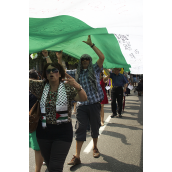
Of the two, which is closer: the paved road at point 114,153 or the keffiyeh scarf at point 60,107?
the keffiyeh scarf at point 60,107

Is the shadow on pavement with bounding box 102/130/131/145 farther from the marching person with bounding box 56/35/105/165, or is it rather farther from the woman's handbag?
the woman's handbag

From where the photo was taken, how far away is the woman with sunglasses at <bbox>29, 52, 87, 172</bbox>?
252 cm

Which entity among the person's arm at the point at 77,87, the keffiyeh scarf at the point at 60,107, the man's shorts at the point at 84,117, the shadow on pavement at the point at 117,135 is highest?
the person's arm at the point at 77,87

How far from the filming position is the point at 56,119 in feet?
8.39

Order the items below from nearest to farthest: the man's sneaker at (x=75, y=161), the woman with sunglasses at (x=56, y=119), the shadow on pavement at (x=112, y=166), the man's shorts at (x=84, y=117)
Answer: the woman with sunglasses at (x=56, y=119), the shadow on pavement at (x=112, y=166), the man's sneaker at (x=75, y=161), the man's shorts at (x=84, y=117)

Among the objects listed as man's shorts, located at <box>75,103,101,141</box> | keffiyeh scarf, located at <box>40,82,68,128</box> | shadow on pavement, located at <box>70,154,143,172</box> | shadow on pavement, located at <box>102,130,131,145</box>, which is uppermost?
keffiyeh scarf, located at <box>40,82,68,128</box>

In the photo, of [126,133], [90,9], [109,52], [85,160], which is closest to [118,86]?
[126,133]

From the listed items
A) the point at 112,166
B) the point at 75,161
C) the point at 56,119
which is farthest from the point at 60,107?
the point at 112,166

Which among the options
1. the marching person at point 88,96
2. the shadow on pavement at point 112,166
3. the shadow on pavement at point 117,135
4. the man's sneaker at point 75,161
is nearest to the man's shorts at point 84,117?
the marching person at point 88,96

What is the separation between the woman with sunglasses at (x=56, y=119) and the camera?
2520mm

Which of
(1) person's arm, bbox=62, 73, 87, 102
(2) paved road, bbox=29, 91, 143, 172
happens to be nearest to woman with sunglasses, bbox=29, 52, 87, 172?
(1) person's arm, bbox=62, 73, 87, 102

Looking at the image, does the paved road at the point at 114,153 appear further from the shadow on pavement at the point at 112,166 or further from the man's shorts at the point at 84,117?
the man's shorts at the point at 84,117

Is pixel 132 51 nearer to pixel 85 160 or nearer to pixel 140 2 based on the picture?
pixel 140 2
